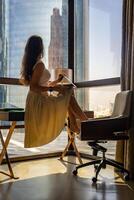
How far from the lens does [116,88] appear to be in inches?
170

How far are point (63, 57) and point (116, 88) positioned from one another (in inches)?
52.8

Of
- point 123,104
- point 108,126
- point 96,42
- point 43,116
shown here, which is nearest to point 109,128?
point 108,126

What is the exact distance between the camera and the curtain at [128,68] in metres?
3.55

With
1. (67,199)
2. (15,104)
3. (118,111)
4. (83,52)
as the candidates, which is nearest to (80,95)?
(83,52)

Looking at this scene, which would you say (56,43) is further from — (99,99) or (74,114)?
(74,114)

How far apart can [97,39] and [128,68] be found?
1269 mm

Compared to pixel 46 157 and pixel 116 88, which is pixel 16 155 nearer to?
pixel 46 157

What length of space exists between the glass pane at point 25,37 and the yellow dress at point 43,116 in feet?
3.55

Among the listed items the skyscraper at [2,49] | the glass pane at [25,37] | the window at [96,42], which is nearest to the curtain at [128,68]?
the window at [96,42]

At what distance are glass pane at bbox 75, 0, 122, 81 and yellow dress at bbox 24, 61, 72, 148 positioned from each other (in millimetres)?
1157

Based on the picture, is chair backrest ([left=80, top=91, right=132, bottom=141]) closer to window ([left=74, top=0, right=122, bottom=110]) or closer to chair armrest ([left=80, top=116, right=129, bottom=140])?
chair armrest ([left=80, top=116, right=129, bottom=140])

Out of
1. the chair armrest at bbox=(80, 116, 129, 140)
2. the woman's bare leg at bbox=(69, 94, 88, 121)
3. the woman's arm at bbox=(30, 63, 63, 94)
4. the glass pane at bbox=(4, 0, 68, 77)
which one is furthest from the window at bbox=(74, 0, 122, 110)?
the woman's arm at bbox=(30, 63, 63, 94)

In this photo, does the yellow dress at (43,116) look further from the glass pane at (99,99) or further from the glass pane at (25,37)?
Result: the glass pane at (25,37)

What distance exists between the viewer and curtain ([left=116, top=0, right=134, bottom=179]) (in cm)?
355
